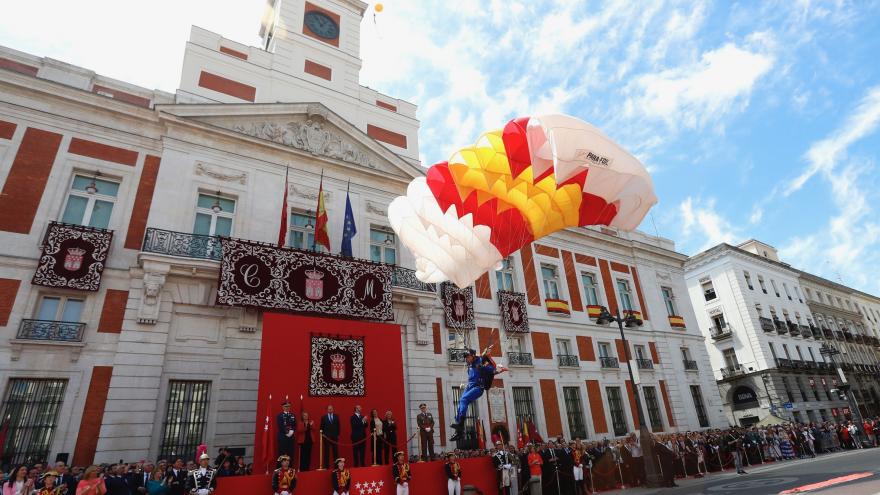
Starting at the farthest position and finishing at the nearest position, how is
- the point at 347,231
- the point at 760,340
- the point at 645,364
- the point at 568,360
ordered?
the point at 760,340
the point at 645,364
the point at 568,360
the point at 347,231

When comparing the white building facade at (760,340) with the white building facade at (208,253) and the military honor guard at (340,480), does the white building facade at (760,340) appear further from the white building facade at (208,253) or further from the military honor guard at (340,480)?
the military honor guard at (340,480)

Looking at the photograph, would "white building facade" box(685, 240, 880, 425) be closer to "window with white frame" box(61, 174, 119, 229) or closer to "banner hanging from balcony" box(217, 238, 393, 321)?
"banner hanging from balcony" box(217, 238, 393, 321)

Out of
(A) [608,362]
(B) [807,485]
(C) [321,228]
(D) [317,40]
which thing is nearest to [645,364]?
(A) [608,362]

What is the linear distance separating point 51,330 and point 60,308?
66cm

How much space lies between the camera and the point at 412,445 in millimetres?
15352

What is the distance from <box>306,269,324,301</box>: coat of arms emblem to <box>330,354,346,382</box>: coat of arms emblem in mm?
2075

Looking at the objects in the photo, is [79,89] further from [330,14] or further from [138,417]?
[330,14]

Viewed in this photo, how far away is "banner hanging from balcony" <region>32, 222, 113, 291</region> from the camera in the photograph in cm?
1244

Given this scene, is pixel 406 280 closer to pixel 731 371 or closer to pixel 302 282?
pixel 302 282

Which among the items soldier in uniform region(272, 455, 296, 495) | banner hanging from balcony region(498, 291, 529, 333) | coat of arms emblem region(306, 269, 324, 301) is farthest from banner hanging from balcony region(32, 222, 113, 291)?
banner hanging from balcony region(498, 291, 529, 333)

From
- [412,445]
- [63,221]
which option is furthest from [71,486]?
Answer: [412,445]

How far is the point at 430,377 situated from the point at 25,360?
11.5m

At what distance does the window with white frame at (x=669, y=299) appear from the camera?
29175 mm

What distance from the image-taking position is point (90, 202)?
14.1 meters
